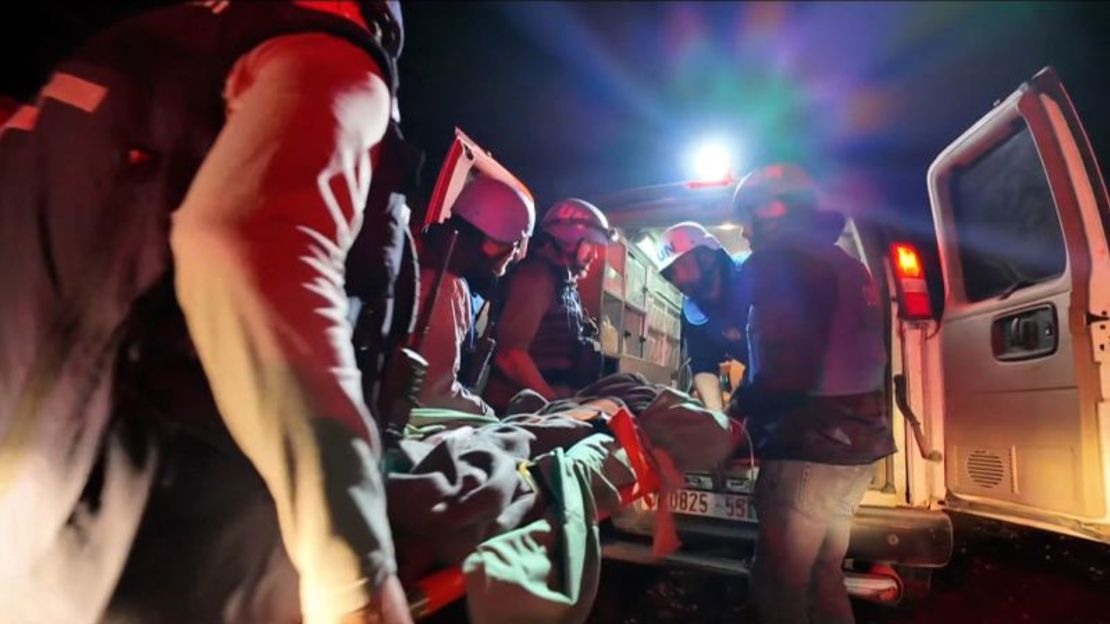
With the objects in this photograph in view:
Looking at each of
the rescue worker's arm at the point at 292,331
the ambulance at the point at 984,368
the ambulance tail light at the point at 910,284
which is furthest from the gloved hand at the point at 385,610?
the ambulance tail light at the point at 910,284

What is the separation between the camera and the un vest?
0.84 metres

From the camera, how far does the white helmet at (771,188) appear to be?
9.54 ft

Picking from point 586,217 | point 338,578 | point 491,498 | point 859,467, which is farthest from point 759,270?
point 338,578

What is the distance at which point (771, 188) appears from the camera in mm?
2955

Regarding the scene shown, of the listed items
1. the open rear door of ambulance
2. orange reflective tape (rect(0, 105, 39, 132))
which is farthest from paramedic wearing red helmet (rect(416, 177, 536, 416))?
the open rear door of ambulance

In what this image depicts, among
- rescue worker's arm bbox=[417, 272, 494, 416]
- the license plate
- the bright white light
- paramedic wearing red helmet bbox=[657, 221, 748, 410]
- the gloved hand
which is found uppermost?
the bright white light

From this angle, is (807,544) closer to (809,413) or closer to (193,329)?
(809,413)

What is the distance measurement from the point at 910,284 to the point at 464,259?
222 centimetres

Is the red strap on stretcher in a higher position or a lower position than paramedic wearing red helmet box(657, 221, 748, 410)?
lower

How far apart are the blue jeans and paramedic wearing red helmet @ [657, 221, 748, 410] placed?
121cm

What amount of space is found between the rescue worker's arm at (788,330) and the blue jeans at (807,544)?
307 millimetres

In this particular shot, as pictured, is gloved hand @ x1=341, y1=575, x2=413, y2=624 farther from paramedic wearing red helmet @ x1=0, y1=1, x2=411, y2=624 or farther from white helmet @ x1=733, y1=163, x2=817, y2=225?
white helmet @ x1=733, y1=163, x2=817, y2=225

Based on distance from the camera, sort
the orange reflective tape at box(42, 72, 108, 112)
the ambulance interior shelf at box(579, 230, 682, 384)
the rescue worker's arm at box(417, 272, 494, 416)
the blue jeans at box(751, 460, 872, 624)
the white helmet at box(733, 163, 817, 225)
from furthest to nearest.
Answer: the ambulance interior shelf at box(579, 230, 682, 384)
the white helmet at box(733, 163, 817, 225)
the rescue worker's arm at box(417, 272, 494, 416)
the blue jeans at box(751, 460, 872, 624)
the orange reflective tape at box(42, 72, 108, 112)

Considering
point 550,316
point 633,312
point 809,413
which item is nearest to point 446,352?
point 550,316
